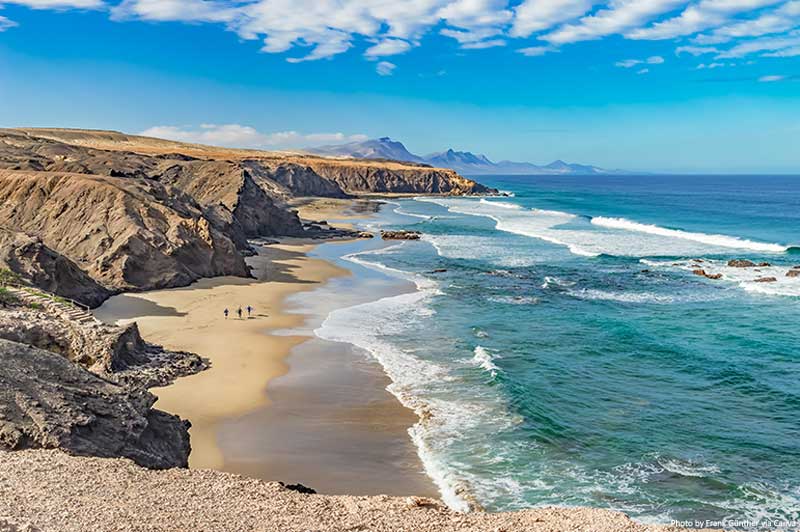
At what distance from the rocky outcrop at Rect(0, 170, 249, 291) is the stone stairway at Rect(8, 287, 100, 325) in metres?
9.32

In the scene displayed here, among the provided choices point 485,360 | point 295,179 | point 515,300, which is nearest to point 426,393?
point 485,360

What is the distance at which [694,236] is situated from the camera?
65438 millimetres

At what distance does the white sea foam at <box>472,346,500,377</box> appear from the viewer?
896 inches

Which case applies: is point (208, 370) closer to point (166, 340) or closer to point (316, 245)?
point (166, 340)

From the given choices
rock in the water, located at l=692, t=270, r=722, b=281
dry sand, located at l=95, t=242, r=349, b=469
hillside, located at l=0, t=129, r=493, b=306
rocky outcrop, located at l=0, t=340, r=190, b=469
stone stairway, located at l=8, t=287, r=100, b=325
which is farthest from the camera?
rock in the water, located at l=692, t=270, r=722, b=281

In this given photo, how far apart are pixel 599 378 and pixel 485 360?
3.93 meters

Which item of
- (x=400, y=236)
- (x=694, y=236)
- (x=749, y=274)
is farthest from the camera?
(x=694, y=236)

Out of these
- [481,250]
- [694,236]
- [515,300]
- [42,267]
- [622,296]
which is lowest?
[515,300]

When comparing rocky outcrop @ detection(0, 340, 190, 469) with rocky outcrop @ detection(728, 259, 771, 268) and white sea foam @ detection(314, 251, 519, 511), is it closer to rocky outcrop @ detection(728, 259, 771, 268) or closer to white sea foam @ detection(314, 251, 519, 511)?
white sea foam @ detection(314, 251, 519, 511)

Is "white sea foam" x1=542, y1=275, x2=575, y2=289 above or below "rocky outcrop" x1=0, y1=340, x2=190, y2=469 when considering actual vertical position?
below

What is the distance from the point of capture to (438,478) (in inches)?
605

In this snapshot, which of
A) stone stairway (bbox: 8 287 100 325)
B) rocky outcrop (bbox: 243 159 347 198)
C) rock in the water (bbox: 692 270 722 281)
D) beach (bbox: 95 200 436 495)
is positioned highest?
rocky outcrop (bbox: 243 159 347 198)

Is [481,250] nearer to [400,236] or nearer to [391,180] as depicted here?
[400,236]

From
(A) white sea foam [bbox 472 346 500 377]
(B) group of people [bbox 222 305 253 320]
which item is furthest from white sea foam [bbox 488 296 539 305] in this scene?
(B) group of people [bbox 222 305 253 320]
